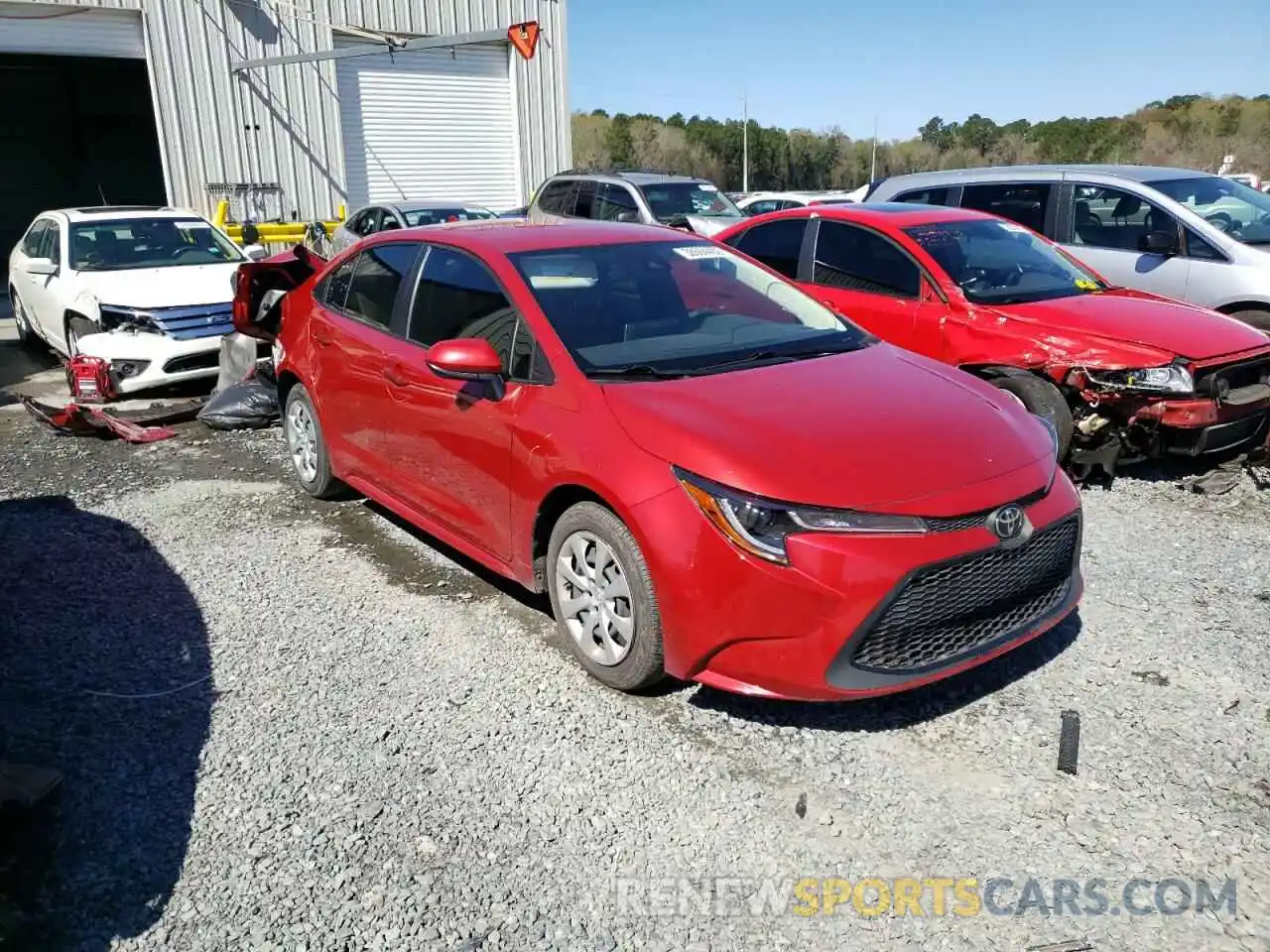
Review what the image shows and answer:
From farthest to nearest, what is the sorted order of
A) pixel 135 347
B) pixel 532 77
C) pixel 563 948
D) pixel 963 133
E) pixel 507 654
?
pixel 963 133 → pixel 532 77 → pixel 135 347 → pixel 507 654 → pixel 563 948

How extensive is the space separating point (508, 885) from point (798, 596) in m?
1.19

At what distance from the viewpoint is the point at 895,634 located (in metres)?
3.17

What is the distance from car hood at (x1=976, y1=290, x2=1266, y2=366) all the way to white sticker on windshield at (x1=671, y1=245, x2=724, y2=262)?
2091 millimetres

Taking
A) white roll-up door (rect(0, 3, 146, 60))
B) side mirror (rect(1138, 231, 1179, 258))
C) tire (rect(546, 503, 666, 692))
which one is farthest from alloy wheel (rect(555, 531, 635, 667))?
white roll-up door (rect(0, 3, 146, 60))

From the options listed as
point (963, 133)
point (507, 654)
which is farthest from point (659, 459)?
point (963, 133)

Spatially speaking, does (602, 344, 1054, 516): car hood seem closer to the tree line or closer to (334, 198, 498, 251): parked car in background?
(334, 198, 498, 251): parked car in background

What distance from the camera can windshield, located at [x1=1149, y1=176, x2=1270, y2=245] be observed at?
7703 millimetres

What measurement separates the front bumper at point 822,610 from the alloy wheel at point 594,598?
0.78ft

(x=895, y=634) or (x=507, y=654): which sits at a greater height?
(x=895, y=634)

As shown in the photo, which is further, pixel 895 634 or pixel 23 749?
pixel 23 749

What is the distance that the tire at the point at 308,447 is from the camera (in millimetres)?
5695

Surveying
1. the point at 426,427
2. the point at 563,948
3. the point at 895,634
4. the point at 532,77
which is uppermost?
the point at 532,77

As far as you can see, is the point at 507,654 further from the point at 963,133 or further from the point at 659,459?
the point at 963,133

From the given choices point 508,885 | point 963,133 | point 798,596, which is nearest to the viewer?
point 508,885
